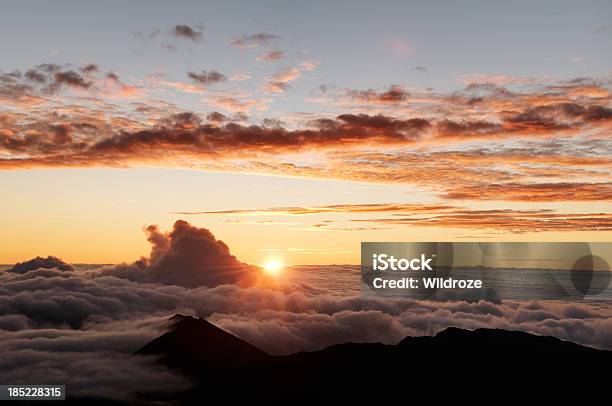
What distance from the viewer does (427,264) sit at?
98.6 metres

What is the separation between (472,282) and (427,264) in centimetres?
1485

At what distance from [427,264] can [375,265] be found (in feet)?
33.7

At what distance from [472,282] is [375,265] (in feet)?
66.6

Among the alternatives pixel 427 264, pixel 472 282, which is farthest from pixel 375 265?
pixel 472 282

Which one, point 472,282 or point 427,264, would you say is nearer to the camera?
point 427,264

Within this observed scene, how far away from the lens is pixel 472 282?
10756cm

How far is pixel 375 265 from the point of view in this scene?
4092 inches

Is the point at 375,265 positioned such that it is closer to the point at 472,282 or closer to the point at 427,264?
the point at 427,264
